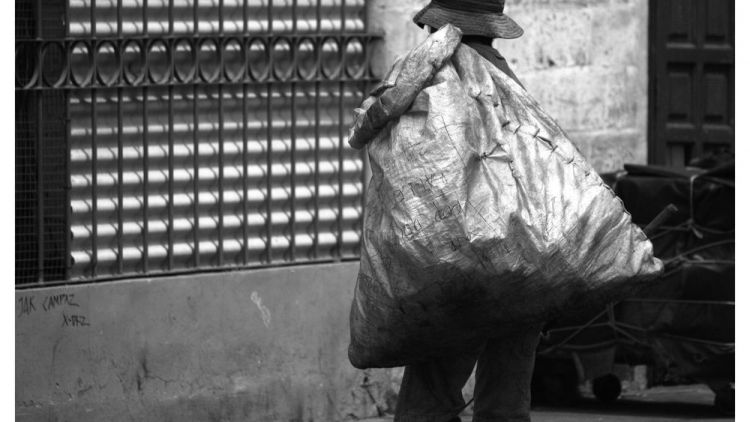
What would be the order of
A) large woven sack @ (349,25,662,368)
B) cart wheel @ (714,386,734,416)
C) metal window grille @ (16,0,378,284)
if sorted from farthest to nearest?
cart wheel @ (714,386,734,416) → metal window grille @ (16,0,378,284) → large woven sack @ (349,25,662,368)

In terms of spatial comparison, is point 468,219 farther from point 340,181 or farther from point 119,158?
point 340,181

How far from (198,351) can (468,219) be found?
2495 mm

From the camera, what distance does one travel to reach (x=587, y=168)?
19.4 feet

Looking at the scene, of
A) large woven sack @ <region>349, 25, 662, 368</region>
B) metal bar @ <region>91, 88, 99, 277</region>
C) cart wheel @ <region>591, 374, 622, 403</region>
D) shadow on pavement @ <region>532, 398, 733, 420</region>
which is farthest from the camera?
cart wheel @ <region>591, 374, 622, 403</region>

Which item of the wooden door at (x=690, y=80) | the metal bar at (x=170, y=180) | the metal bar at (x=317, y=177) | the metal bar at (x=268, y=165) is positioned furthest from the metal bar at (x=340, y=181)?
the wooden door at (x=690, y=80)

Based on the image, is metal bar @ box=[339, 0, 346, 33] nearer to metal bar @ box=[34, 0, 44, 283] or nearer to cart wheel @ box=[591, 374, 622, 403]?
metal bar @ box=[34, 0, 44, 283]

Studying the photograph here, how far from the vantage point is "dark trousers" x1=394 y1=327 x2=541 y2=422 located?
5984mm

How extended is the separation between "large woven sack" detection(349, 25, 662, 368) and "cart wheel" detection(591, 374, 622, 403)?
3068 mm

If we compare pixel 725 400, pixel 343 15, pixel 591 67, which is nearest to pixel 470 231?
pixel 343 15

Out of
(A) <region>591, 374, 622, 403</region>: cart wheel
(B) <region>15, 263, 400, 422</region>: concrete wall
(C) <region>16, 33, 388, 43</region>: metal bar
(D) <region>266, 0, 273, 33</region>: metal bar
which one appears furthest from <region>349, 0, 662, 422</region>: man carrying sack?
(A) <region>591, 374, 622, 403</region>: cart wheel

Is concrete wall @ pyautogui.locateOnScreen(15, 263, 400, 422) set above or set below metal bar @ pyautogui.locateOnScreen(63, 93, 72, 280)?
below

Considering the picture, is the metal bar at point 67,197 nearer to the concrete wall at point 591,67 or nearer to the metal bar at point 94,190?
the metal bar at point 94,190

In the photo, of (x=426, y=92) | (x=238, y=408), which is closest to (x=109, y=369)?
(x=238, y=408)

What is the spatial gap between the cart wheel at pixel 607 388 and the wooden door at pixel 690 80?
5.31ft
